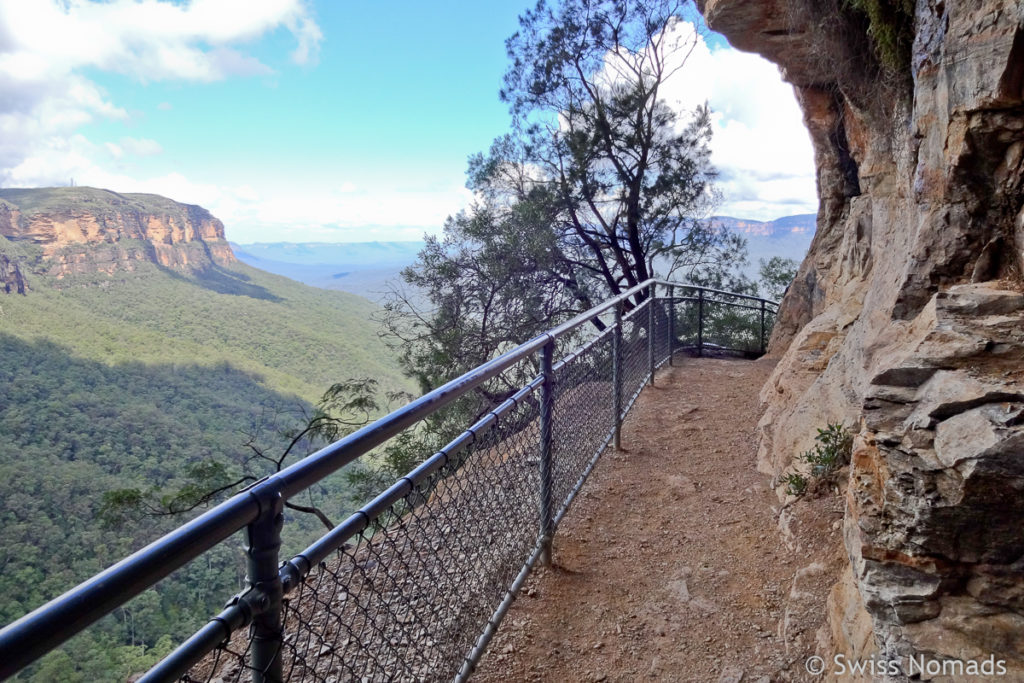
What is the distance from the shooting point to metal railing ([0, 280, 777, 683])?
0.95 metres

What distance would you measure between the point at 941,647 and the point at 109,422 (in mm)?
29709

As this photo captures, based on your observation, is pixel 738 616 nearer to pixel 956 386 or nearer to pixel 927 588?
pixel 927 588

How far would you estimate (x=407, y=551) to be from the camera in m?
4.10

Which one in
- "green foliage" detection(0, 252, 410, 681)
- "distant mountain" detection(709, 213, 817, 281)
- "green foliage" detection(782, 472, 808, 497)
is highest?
"distant mountain" detection(709, 213, 817, 281)

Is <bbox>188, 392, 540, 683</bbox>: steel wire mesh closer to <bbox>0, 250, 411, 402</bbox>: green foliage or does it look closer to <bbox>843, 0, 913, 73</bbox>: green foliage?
<bbox>843, 0, 913, 73</bbox>: green foliage

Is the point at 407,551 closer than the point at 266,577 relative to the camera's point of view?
No

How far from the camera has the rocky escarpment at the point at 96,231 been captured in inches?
2013

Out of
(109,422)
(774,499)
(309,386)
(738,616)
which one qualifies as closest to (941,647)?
(738,616)

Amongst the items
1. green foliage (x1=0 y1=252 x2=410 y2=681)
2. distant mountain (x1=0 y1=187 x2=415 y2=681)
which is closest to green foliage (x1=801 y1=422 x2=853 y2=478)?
green foliage (x1=0 y1=252 x2=410 y2=681)

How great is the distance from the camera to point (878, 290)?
158 inches

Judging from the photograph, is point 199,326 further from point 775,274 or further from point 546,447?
point 546,447

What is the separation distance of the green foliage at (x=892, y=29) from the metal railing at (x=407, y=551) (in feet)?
8.58

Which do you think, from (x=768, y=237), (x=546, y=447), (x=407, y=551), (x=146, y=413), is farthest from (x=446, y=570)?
(x=146, y=413)

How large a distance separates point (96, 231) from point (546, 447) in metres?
65.4
